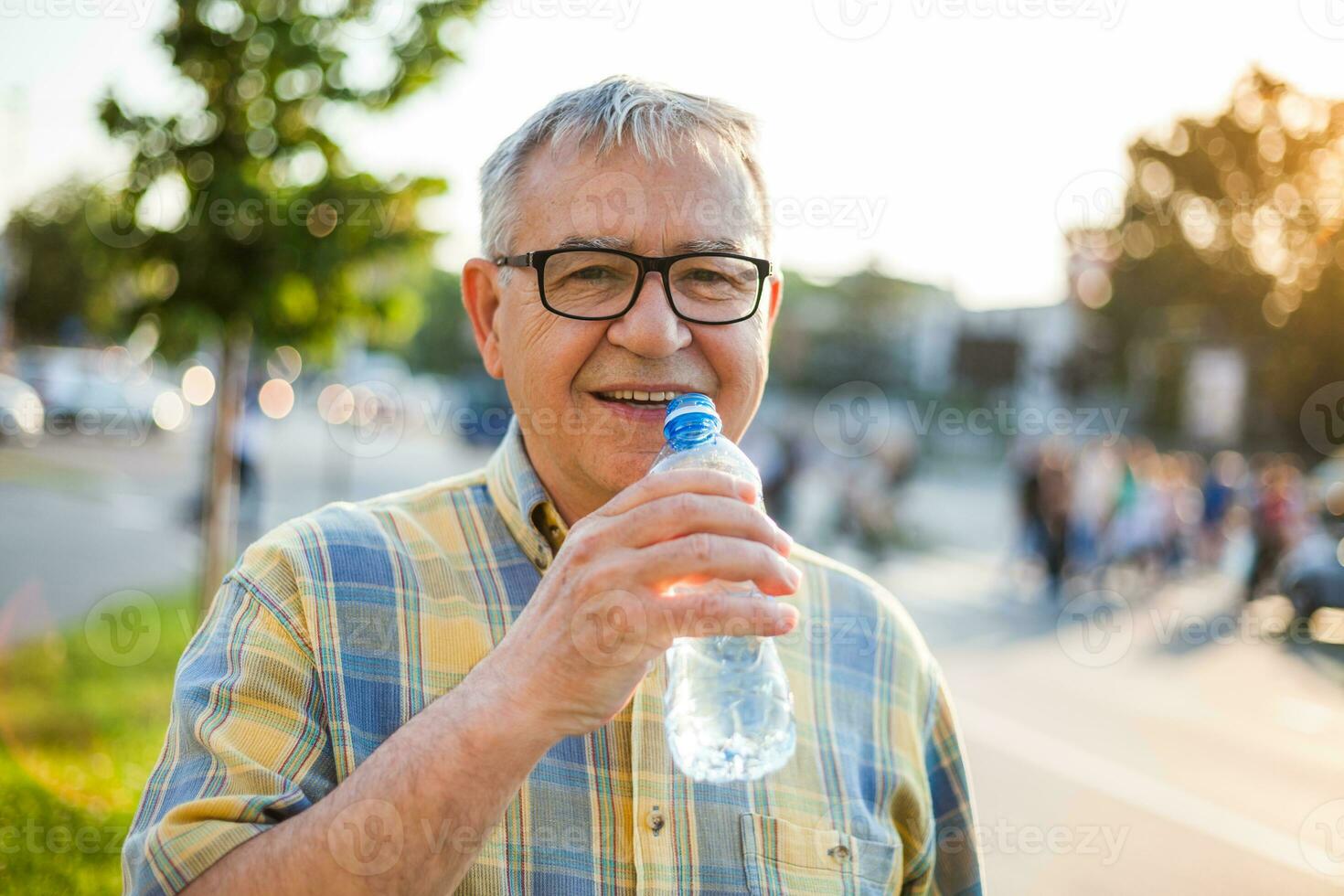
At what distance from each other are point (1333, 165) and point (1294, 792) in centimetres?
2322

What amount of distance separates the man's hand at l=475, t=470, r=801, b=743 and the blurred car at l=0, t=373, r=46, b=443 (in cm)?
2733

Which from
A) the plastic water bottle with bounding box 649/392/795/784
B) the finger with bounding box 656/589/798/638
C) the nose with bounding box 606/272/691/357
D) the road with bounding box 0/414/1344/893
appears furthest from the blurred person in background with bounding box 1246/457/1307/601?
the finger with bounding box 656/589/798/638

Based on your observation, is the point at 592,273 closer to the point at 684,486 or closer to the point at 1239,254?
the point at 684,486

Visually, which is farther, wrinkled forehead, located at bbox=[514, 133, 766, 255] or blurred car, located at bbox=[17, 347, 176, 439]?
blurred car, located at bbox=[17, 347, 176, 439]

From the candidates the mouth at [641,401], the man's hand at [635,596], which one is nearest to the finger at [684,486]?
the man's hand at [635,596]

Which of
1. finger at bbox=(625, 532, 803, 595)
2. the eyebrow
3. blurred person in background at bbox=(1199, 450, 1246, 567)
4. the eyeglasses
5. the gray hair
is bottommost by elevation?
blurred person in background at bbox=(1199, 450, 1246, 567)

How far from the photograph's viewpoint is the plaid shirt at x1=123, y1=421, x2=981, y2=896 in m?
1.55

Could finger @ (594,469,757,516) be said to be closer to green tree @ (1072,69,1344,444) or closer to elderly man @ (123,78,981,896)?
elderly man @ (123,78,981,896)

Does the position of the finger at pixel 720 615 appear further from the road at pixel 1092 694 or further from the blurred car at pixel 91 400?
the blurred car at pixel 91 400

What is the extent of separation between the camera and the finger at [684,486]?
1351 mm

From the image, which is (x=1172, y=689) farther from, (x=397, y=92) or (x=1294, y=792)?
(x=397, y=92)

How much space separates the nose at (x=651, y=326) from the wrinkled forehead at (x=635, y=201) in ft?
0.24

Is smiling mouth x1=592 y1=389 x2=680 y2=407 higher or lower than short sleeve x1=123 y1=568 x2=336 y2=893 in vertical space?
higher

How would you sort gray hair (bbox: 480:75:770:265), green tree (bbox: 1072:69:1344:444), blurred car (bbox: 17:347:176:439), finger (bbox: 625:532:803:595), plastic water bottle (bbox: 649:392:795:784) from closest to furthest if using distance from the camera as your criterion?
finger (bbox: 625:532:803:595)
plastic water bottle (bbox: 649:392:795:784)
gray hair (bbox: 480:75:770:265)
blurred car (bbox: 17:347:176:439)
green tree (bbox: 1072:69:1344:444)
